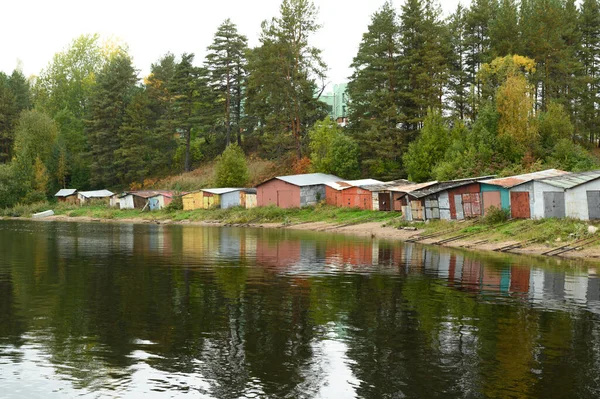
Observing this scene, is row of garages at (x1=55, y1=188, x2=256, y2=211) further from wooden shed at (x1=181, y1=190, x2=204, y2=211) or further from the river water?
the river water

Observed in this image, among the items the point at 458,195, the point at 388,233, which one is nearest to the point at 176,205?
the point at 388,233

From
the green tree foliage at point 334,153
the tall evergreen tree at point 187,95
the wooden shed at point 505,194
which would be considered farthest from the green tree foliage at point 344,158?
the wooden shed at point 505,194

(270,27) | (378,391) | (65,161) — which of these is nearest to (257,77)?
(270,27)

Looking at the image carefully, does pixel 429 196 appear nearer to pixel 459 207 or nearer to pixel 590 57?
pixel 459 207

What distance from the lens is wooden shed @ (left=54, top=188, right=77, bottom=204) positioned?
100375mm

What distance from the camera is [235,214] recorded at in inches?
2867

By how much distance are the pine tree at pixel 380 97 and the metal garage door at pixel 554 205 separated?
33.6m

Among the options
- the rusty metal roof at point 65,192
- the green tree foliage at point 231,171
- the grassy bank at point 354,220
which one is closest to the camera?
the grassy bank at point 354,220

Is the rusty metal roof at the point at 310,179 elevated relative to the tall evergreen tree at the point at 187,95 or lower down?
lower down

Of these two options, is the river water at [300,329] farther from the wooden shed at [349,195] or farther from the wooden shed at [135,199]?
the wooden shed at [135,199]

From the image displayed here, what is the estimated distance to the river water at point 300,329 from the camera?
13.1 m

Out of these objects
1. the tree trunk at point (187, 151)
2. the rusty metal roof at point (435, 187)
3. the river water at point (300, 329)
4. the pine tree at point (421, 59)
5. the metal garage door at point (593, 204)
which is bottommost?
the river water at point (300, 329)

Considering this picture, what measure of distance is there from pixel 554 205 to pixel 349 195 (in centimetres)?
2787

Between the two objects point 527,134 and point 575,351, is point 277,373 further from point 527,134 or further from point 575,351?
point 527,134
